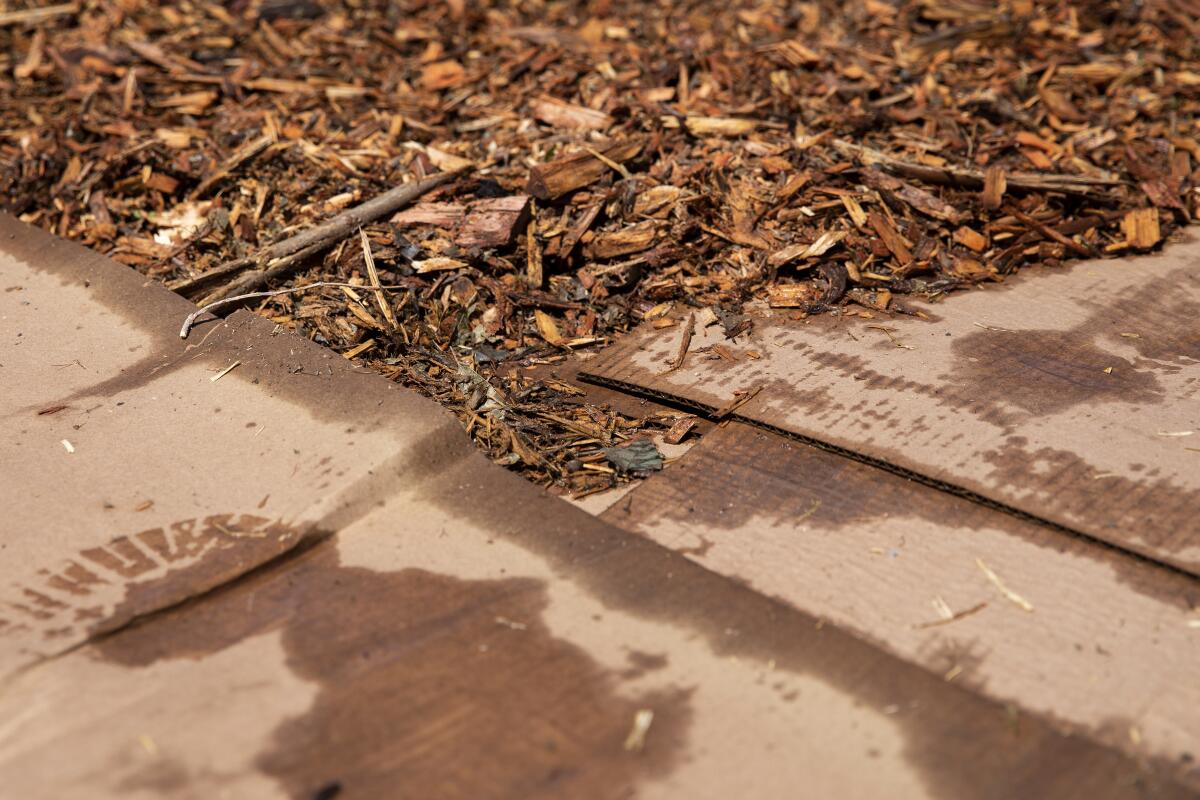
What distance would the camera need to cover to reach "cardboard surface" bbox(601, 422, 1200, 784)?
2484 millimetres

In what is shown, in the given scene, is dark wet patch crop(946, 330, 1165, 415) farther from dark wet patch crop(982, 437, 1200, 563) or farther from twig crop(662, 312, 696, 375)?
twig crop(662, 312, 696, 375)

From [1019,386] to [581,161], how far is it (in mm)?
2066

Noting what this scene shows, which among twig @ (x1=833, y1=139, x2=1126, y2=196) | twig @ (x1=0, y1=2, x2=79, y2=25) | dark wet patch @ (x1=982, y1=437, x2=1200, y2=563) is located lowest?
dark wet patch @ (x1=982, y1=437, x2=1200, y2=563)

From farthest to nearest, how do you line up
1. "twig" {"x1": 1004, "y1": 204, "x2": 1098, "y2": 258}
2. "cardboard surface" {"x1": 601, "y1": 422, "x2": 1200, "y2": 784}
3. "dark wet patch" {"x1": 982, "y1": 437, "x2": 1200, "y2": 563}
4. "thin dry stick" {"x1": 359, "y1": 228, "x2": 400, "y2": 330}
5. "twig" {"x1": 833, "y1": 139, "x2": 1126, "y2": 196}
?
→ "twig" {"x1": 833, "y1": 139, "x2": 1126, "y2": 196}, "twig" {"x1": 1004, "y1": 204, "x2": 1098, "y2": 258}, "thin dry stick" {"x1": 359, "y1": 228, "x2": 400, "y2": 330}, "dark wet patch" {"x1": 982, "y1": 437, "x2": 1200, "y2": 563}, "cardboard surface" {"x1": 601, "y1": 422, "x2": 1200, "y2": 784}

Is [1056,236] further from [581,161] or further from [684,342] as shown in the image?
[581,161]

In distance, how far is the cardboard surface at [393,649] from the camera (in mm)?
2246

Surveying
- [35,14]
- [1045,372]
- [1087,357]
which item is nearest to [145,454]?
[1045,372]

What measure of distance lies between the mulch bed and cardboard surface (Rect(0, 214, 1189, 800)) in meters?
0.53

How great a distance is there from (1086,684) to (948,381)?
4.41 ft

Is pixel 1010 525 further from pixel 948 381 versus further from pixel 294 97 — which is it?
pixel 294 97

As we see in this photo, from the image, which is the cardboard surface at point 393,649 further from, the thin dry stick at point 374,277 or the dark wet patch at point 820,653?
the thin dry stick at point 374,277

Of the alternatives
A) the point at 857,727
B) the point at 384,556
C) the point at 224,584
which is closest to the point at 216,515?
the point at 224,584

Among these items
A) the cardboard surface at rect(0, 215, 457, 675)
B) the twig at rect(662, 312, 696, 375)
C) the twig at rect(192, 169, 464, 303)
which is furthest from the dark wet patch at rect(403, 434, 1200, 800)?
the twig at rect(192, 169, 464, 303)

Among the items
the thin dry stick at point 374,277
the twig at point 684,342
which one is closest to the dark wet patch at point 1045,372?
the twig at point 684,342
